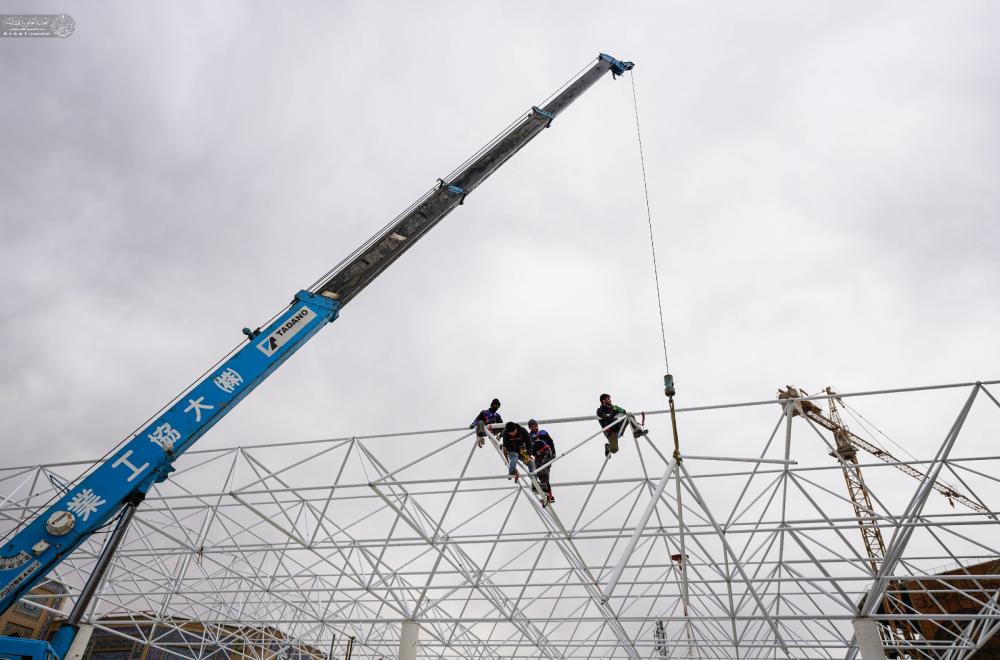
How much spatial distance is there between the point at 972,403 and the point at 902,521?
2807 mm

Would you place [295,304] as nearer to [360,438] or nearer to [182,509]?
[360,438]

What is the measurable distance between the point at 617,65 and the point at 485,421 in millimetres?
12036

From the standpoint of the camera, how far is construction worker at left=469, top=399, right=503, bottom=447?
48.1ft

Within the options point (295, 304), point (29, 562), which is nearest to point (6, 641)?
point (29, 562)

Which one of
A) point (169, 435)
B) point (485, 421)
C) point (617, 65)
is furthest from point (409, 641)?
point (617, 65)

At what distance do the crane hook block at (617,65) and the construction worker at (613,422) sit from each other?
36.0ft

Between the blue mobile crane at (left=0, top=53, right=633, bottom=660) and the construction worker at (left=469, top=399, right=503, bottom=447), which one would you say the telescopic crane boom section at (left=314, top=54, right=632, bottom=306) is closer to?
the blue mobile crane at (left=0, top=53, right=633, bottom=660)

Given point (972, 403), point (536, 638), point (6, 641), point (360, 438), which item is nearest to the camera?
point (6, 641)

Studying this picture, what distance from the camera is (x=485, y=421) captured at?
1491cm

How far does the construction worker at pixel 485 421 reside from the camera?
1466 cm

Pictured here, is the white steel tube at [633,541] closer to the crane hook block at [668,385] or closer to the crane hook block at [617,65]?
the crane hook block at [668,385]

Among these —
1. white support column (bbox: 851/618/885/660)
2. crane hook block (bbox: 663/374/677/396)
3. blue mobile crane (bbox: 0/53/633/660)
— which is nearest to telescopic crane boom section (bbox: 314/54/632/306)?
blue mobile crane (bbox: 0/53/633/660)

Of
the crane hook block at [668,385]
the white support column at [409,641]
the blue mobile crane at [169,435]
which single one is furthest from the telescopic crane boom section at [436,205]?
the white support column at [409,641]

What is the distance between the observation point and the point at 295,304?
466 inches
